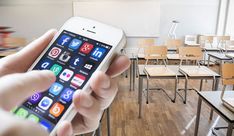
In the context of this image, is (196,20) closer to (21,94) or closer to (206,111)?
(206,111)

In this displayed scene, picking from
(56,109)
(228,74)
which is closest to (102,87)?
(56,109)

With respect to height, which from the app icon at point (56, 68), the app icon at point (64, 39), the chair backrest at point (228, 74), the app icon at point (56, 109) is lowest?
the chair backrest at point (228, 74)

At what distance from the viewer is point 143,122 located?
2807 mm

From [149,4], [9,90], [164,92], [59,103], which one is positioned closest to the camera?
[9,90]

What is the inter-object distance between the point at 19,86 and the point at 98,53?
34 cm

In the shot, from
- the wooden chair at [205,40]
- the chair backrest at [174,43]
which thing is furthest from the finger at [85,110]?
the wooden chair at [205,40]

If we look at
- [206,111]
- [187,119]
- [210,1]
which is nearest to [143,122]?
[187,119]

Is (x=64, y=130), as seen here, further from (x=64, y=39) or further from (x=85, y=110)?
(x=64, y=39)

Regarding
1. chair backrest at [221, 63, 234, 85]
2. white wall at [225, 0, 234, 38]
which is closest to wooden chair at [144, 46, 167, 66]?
chair backrest at [221, 63, 234, 85]

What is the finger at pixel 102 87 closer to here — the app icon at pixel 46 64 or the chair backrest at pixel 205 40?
the app icon at pixel 46 64

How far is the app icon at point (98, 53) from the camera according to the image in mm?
668

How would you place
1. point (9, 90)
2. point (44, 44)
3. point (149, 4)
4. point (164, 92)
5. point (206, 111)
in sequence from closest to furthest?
point (9, 90) → point (44, 44) → point (206, 111) → point (164, 92) → point (149, 4)

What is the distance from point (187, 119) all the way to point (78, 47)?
8.41ft

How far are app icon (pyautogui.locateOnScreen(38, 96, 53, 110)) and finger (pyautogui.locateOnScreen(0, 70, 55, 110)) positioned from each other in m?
0.17
